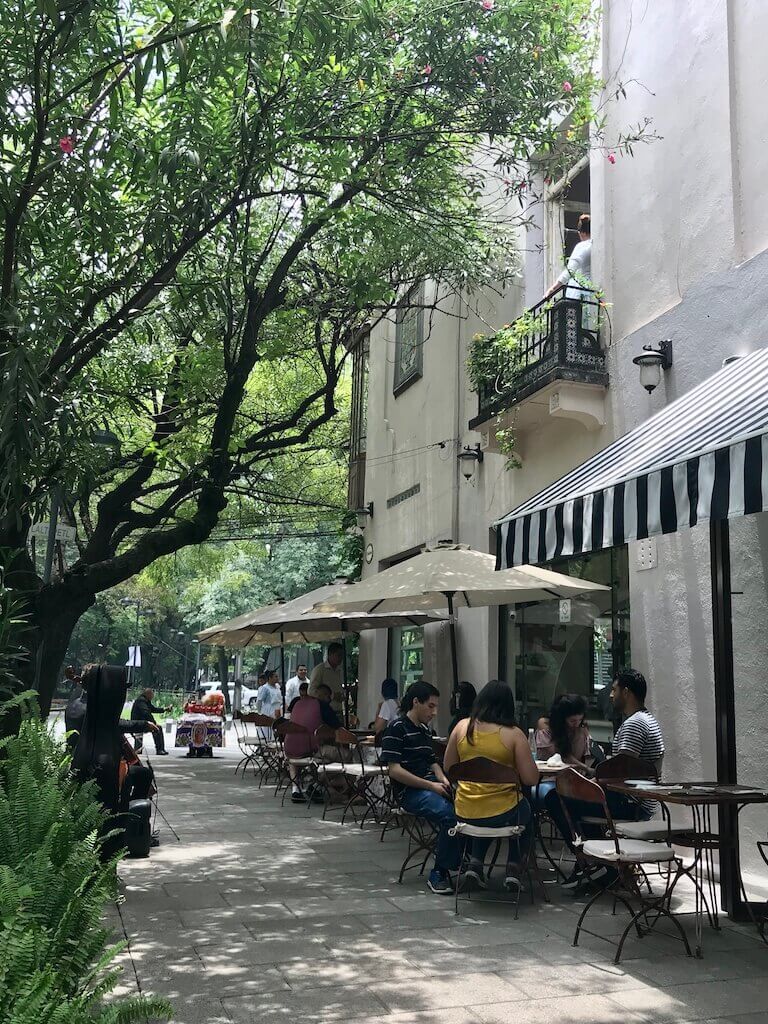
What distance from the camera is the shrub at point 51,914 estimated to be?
2.71m

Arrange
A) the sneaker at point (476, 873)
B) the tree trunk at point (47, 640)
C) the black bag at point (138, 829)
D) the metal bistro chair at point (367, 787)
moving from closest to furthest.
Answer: the sneaker at point (476, 873) → the black bag at point (138, 829) → the tree trunk at point (47, 640) → the metal bistro chair at point (367, 787)

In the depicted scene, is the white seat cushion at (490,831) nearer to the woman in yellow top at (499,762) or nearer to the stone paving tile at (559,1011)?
the woman in yellow top at (499,762)

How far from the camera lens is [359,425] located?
20.6m

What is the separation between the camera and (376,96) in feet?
29.1

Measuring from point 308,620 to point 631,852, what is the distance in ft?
30.3

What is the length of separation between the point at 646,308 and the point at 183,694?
50.2m

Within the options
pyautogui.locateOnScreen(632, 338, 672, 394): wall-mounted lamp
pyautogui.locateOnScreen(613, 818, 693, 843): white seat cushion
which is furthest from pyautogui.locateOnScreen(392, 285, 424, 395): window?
pyautogui.locateOnScreen(613, 818, 693, 843): white seat cushion

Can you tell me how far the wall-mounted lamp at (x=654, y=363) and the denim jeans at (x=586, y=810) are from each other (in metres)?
3.87

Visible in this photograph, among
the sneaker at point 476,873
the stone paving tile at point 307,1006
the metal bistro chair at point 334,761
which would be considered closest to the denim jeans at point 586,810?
the sneaker at point 476,873

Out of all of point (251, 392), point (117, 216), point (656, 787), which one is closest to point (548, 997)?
point (656, 787)

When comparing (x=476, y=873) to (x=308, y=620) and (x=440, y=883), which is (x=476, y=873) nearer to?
(x=440, y=883)

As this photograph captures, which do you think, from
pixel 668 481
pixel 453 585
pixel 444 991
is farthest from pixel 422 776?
pixel 668 481

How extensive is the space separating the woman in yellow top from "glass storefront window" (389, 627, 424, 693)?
30.4 feet

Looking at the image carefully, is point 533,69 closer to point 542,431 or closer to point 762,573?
point 542,431
